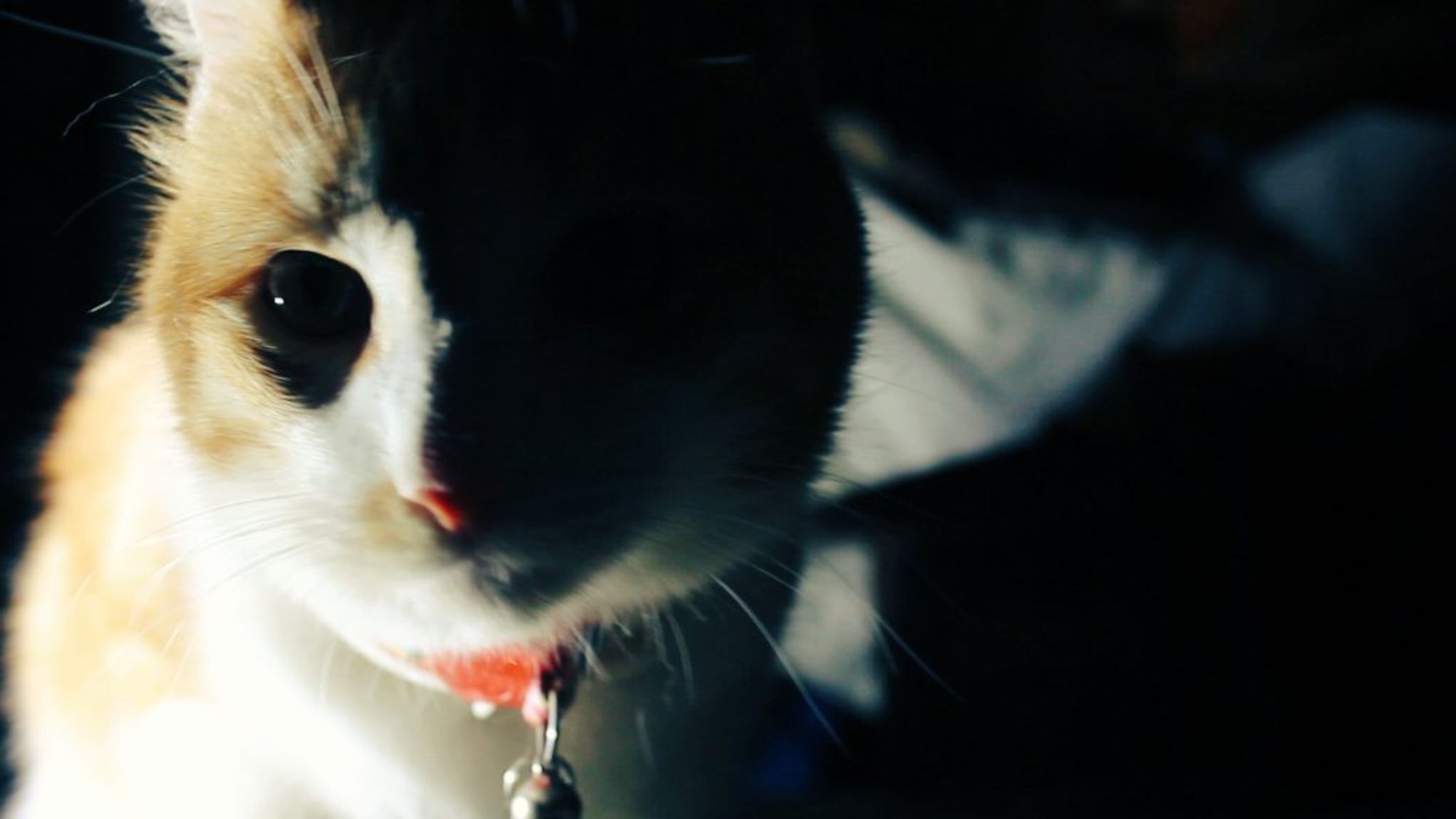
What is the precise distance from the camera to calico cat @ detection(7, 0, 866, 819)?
1.60 ft

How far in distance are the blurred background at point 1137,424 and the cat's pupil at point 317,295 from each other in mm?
192

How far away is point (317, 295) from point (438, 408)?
0.38 feet

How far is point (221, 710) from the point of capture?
57 cm

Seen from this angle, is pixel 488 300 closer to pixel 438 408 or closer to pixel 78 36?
pixel 438 408

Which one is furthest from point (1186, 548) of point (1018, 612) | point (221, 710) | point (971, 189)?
point (221, 710)

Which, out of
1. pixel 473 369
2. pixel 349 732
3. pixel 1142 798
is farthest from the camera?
pixel 1142 798

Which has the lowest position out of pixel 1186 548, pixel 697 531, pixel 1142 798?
pixel 1142 798

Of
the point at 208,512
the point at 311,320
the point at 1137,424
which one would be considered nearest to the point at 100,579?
the point at 208,512

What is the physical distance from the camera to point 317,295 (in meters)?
0.53

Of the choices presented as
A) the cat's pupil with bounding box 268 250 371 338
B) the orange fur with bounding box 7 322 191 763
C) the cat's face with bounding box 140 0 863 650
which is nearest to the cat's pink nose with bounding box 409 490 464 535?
the cat's face with bounding box 140 0 863 650

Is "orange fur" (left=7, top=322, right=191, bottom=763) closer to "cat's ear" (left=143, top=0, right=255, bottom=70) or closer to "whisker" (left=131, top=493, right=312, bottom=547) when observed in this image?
"whisker" (left=131, top=493, right=312, bottom=547)

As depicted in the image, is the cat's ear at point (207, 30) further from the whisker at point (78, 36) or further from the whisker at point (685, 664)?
the whisker at point (685, 664)

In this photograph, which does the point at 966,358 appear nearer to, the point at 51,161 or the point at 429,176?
the point at 429,176

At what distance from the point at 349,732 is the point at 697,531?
8.8 inches
